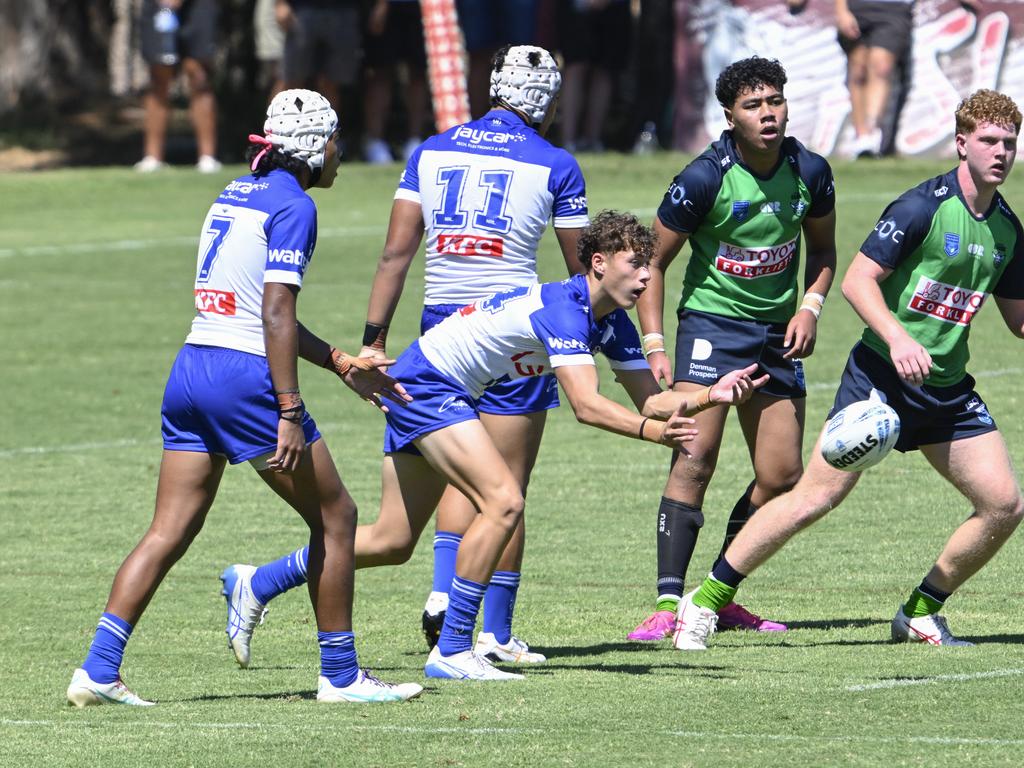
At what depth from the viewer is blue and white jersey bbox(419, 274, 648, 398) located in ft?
25.3

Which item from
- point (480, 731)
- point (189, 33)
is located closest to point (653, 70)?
point (189, 33)

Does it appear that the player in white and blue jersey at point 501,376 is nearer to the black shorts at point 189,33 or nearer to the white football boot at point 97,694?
the white football boot at point 97,694

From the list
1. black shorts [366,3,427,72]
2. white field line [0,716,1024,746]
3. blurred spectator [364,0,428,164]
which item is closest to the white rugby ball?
white field line [0,716,1024,746]

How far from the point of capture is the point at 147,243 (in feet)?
72.8

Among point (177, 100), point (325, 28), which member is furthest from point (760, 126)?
point (177, 100)

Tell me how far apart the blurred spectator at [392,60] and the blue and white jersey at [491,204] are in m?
16.2

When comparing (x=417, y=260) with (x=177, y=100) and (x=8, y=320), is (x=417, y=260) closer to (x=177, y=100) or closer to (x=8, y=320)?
(x=8, y=320)

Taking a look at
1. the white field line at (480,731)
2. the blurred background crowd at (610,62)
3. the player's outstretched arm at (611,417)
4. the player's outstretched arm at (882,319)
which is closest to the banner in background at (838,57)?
the blurred background crowd at (610,62)

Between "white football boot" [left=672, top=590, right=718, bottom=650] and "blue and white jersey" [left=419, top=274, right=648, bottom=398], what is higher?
"blue and white jersey" [left=419, top=274, right=648, bottom=398]

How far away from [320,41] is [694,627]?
1644 centimetres

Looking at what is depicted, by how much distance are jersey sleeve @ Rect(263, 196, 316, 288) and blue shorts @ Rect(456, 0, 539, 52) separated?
16.9 meters

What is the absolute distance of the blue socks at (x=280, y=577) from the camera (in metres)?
8.23

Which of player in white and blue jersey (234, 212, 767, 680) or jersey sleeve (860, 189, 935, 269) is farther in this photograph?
jersey sleeve (860, 189, 935, 269)

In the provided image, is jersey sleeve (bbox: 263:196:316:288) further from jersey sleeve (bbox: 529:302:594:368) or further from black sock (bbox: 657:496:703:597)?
black sock (bbox: 657:496:703:597)
